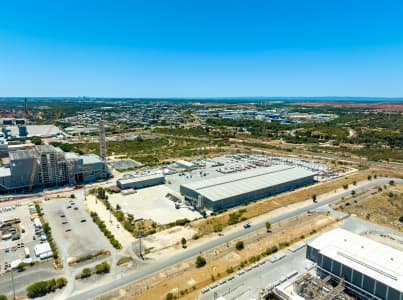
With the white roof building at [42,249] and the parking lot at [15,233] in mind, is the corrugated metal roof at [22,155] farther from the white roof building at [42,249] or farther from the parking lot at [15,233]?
the white roof building at [42,249]

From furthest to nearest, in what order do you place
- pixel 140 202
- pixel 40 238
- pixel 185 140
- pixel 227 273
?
pixel 185 140 → pixel 140 202 → pixel 40 238 → pixel 227 273

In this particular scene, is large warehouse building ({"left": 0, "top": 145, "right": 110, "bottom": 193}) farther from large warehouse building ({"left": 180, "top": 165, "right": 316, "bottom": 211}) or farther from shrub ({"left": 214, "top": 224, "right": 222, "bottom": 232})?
shrub ({"left": 214, "top": 224, "right": 222, "bottom": 232})

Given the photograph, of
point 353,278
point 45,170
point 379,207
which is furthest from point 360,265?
point 45,170

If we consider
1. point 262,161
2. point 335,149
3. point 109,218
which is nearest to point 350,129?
point 335,149

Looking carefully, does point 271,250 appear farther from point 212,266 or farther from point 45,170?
point 45,170

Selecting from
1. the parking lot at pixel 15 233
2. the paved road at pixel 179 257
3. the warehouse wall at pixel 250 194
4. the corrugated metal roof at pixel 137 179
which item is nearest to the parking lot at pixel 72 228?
the parking lot at pixel 15 233

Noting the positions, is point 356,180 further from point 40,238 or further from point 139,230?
point 40,238

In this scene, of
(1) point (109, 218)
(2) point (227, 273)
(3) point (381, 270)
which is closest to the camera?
(3) point (381, 270)
